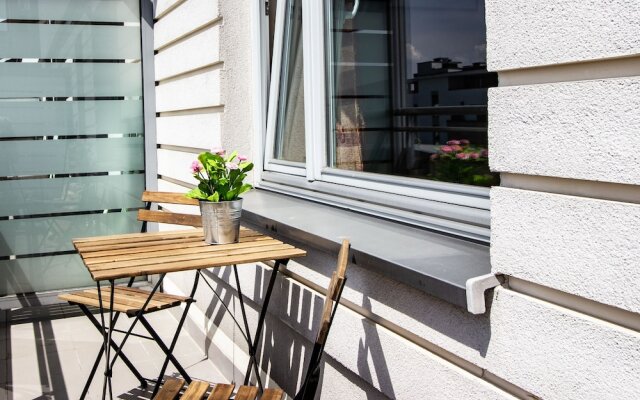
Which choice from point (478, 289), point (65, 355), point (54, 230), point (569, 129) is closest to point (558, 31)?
point (569, 129)

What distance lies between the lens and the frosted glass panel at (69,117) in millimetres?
6199

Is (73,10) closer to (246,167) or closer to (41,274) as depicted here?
(41,274)

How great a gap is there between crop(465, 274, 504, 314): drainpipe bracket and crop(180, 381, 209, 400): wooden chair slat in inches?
47.7

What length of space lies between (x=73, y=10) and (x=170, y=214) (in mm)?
3140

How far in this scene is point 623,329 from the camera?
1.65 m

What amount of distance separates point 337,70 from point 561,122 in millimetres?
2162

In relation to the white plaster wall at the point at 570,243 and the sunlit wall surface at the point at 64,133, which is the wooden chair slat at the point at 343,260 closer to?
the white plaster wall at the point at 570,243

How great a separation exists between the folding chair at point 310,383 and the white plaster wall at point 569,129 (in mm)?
658

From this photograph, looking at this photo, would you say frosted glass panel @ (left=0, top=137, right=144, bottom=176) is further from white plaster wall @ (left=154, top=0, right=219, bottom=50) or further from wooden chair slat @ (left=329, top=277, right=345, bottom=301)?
wooden chair slat @ (left=329, top=277, right=345, bottom=301)

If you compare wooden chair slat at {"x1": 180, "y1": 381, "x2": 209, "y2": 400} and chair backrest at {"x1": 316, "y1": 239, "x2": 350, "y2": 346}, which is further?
wooden chair slat at {"x1": 180, "y1": 381, "x2": 209, "y2": 400}

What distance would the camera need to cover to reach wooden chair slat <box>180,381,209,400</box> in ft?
9.18

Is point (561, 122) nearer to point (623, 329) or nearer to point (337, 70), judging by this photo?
point (623, 329)

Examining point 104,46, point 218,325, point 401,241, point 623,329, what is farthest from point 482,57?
point 104,46

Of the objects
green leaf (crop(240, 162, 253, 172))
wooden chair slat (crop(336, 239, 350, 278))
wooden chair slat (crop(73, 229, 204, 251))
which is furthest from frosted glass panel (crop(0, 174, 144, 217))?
wooden chair slat (crop(336, 239, 350, 278))
